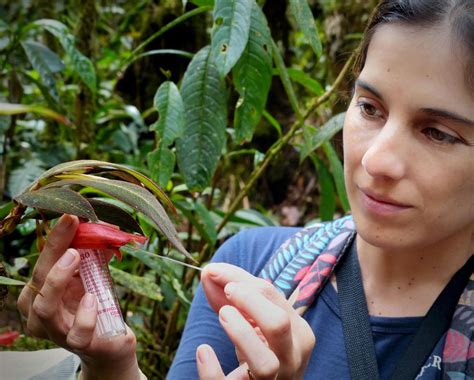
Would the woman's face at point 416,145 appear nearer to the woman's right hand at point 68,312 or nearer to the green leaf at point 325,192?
the woman's right hand at point 68,312

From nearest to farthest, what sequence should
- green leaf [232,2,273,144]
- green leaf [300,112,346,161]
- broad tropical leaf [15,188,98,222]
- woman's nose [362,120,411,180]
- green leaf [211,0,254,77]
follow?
broad tropical leaf [15,188,98,222] → woman's nose [362,120,411,180] → green leaf [211,0,254,77] → green leaf [232,2,273,144] → green leaf [300,112,346,161]

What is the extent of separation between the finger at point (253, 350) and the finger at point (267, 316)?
0.04ft

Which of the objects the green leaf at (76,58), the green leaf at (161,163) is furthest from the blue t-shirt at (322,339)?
the green leaf at (76,58)

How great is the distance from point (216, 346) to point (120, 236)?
0.52 meters

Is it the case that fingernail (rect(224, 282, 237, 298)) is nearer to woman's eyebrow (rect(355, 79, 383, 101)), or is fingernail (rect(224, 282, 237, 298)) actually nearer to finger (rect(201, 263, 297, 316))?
finger (rect(201, 263, 297, 316))

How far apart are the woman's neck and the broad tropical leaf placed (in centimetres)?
64

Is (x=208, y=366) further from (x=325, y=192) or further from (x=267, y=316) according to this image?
(x=325, y=192)

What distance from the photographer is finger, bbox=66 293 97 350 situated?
74 cm

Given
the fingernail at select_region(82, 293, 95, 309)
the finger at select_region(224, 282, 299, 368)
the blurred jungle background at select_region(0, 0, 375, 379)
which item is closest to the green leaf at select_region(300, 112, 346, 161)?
the blurred jungle background at select_region(0, 0, 375, 379)

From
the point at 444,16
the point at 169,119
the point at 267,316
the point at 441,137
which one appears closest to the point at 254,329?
the point at 267,316

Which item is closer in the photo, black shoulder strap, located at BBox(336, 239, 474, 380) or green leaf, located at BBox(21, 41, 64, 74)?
black shoulder strap, located at BBox(336, 239, 474, 380)

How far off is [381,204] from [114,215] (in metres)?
0.44

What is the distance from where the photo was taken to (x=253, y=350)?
775 millimetres

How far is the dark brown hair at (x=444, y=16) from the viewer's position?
40.7 inches
